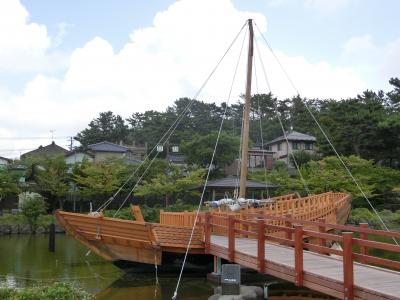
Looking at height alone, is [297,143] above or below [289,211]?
above

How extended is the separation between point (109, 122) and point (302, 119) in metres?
31.4

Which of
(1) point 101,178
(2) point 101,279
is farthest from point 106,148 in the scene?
(2) point 101,279

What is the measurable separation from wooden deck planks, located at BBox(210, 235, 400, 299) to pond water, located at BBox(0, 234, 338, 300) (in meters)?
1.47

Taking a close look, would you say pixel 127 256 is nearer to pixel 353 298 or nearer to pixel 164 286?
pixel 164 286

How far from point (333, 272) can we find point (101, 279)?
8.24 meters

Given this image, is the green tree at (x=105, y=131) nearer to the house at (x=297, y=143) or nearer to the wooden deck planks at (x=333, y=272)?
the house at (x=297, y=143)

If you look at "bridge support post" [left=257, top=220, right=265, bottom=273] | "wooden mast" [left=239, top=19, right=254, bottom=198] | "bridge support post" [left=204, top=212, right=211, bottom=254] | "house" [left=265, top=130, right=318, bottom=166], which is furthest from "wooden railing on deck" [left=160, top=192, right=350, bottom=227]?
"house" [left=265, top=130, right=318, bottom=166]

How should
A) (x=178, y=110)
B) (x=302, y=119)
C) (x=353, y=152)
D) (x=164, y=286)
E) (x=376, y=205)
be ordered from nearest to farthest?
(x=164, y=286) → (x=376, y=205) → (x=353, y=152) → (x=302, y=119) → (x=178, y=110)

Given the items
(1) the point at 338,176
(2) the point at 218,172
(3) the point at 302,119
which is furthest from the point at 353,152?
(3) the point at 302,119

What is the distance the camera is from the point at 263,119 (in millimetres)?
74062

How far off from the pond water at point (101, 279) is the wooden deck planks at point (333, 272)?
1466 mm

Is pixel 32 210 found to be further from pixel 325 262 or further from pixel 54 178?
pixel 325 262

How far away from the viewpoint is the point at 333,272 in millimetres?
9195

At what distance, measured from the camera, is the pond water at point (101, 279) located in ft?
41.7
